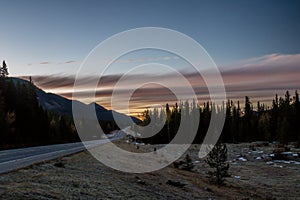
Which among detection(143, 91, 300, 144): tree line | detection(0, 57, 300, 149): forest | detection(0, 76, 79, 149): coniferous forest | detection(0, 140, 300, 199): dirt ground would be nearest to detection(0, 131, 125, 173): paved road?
detection(0, 140, 300, 199): dirt ground

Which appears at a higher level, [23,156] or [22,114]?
[22,114]

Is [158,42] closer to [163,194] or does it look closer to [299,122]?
[163,194]

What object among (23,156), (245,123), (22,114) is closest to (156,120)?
(245,123)

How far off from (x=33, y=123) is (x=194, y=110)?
7306cm

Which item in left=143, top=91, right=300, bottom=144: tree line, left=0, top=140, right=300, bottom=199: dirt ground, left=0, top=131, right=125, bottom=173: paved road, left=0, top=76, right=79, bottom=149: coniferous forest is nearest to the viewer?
left=0, top=140, right=300, bottom=199: dirt ground

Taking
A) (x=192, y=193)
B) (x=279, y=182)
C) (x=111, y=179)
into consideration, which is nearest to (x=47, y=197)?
(x=111, y=179)

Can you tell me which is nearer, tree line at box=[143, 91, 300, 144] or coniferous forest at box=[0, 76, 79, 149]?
coniferous forest at box=[0, 76, 79, 149]

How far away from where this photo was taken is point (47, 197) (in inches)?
431

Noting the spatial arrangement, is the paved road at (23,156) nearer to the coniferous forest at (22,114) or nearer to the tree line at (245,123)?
the coniferous forest at (22,114)

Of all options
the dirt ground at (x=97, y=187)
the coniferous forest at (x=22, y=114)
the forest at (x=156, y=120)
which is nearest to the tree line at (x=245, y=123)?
the forest at (x=156, y=120)

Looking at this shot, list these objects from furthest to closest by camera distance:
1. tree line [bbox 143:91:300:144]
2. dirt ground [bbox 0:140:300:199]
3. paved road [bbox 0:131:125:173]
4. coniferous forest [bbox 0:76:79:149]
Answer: tree line [bbox 143:91:300:144], coniferous forest [bbox 0:76:79:149], paved road [bbox 0:131:125:173], dirt ground [bbox 0:140:300:199]

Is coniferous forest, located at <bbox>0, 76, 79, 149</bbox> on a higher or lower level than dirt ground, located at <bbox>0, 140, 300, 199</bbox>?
higher

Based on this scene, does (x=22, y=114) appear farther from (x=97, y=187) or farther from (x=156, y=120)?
(x=156, y=120)

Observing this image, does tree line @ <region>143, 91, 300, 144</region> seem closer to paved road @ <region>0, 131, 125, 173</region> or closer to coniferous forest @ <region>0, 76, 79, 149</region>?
coniferous forest @ <region>0, 76, 79, 149</region>
